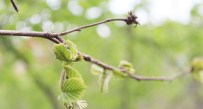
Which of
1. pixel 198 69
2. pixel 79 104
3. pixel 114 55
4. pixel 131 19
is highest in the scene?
pixel 114 55

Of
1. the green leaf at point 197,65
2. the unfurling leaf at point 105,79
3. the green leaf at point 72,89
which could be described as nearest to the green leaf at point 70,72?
the green leaf at point 72,89

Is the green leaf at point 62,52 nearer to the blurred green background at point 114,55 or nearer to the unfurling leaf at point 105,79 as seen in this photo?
the unfurling leaf at point 105,79

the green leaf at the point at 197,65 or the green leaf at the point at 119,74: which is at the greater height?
the green leaf at the point at 197,65

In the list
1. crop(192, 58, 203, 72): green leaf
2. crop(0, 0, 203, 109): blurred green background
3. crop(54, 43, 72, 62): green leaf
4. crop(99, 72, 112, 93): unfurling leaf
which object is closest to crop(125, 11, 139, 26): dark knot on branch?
crop(54, 43, 72, 62): green leaf

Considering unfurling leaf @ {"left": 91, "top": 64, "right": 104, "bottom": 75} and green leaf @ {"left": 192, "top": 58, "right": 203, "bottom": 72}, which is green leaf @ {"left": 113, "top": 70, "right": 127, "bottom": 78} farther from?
green leaf @ {"left": 192, "top": 58, "right": 203, "bottom": 72}

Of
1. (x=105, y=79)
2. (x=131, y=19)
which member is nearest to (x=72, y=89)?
(x=131, y=19)

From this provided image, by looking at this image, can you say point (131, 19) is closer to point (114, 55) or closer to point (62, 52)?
point (62, 52)

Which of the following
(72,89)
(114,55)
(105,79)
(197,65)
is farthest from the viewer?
(114,55)
